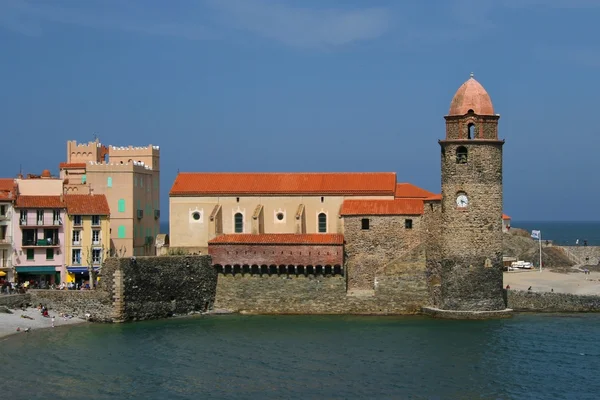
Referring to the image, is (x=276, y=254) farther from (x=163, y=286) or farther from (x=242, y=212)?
(x=163, y=286)

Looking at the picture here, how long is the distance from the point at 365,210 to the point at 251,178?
8.41 metres

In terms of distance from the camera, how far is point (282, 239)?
57.2 meters

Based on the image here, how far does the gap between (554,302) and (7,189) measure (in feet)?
110

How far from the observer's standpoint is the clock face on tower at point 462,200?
177 feet

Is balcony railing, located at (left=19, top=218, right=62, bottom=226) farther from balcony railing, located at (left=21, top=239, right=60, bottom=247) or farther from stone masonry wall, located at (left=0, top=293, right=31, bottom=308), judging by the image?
stone masonry wall, located at (left=0, top=293, right=31, bottom=308)

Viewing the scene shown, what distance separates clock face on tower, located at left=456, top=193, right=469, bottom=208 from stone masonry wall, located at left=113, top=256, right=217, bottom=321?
1475 centimetres

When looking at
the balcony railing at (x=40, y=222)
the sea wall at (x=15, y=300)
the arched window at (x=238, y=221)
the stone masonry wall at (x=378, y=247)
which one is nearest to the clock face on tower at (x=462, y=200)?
the stone masonry wall at (x=378, y=247)

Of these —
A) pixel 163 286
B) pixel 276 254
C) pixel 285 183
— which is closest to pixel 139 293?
pixel 163 286

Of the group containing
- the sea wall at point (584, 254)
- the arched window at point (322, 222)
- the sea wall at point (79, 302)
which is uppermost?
the arched window at point (322, 222)

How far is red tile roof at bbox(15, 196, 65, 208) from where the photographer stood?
58875 millimetres

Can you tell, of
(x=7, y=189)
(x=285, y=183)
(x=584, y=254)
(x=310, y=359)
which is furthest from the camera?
(x=584, y=254)

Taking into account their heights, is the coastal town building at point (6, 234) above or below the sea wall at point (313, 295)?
above

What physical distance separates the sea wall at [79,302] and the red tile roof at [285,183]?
30.1ft

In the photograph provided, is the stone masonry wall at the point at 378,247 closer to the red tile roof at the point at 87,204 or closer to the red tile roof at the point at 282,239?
the red tile roof at the point at 282,239
